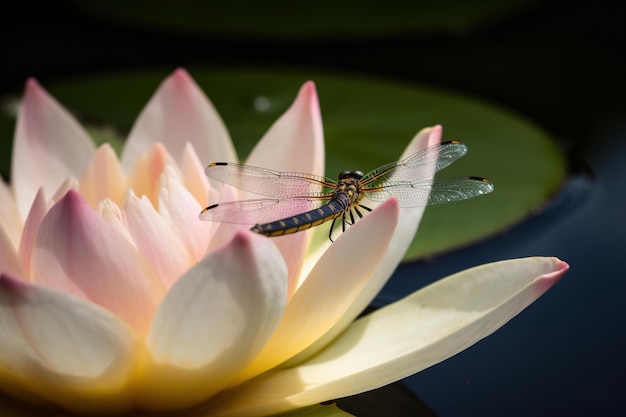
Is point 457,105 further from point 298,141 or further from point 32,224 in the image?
point 32,224

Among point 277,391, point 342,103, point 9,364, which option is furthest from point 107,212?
point 342,103

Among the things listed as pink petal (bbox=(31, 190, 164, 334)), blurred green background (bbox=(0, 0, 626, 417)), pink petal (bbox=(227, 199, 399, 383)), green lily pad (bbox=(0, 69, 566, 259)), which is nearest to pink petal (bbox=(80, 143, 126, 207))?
pink petal (bbox=(31, 190, 164, 334))

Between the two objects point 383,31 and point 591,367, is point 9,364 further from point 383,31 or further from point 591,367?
point 383,31

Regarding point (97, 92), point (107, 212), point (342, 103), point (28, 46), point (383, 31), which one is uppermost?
point (28, 46)

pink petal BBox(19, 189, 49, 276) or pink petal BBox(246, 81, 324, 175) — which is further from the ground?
pink petal BBox(246, 81, 324, 175)

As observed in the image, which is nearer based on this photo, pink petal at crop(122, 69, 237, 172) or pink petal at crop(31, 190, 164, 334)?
pink petal at crop(31, 190, 164, 334)

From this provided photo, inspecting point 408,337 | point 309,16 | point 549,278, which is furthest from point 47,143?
→ point 309,16

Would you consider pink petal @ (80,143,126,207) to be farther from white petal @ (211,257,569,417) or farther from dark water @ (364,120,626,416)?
dark water @ (364,120,626,416)
